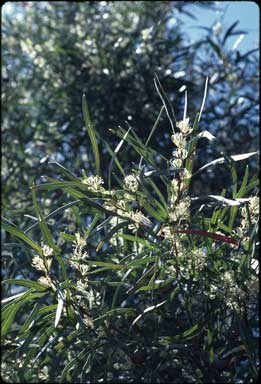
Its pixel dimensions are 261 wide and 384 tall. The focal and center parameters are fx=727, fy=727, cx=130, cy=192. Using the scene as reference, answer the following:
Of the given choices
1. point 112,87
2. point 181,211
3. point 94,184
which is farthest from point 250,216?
point 112,87

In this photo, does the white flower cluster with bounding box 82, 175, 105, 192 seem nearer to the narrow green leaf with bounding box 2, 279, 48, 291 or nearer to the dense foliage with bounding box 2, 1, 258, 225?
the narrow green leaf with bounding box 2, 279, 48, 291

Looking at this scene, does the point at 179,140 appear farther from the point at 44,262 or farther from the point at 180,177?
the point at 44,262

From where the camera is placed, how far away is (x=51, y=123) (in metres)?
3.16

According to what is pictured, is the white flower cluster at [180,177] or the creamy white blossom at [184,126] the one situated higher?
the creamy white blossom at [184,126]

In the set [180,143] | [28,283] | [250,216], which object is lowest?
[28,283]

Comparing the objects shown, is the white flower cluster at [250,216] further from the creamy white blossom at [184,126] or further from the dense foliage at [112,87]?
the dense foliage at [112,87]

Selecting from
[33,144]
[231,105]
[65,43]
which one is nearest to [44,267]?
[231,105]

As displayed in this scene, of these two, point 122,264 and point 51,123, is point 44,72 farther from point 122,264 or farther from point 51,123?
point 122,264

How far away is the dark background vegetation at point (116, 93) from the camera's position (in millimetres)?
2824

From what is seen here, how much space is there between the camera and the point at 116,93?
2.98 metres

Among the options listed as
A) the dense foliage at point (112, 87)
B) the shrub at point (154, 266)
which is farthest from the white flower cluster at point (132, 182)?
the dense foliage at point (112, 87)

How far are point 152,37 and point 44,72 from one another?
1.66ft

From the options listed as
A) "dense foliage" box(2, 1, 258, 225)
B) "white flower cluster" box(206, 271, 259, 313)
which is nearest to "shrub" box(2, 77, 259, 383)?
"white flower cluster" box(206, 271, 259, 313)

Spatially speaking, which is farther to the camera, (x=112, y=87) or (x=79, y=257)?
(x=112, y=87)
